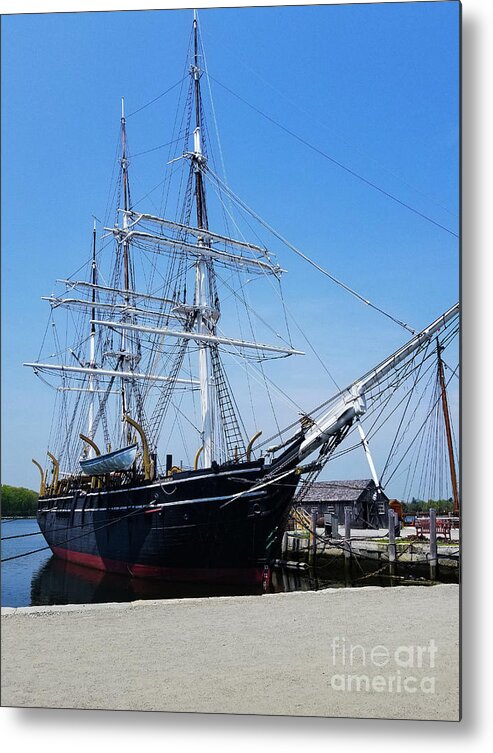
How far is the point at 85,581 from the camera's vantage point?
8898mm

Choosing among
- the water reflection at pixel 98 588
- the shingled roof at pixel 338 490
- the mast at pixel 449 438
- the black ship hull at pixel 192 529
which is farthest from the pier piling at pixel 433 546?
the water reflection at pixel 98 588

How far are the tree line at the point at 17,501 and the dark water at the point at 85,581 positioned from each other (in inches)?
3.4

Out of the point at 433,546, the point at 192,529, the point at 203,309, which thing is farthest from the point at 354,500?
the point at 203,309

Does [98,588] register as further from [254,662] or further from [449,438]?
[449,438]

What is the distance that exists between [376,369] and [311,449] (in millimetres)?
1885

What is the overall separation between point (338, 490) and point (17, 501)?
354 centimetres

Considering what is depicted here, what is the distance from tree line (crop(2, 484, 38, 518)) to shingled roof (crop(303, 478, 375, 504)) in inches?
121

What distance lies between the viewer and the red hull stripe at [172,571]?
9.48 meters

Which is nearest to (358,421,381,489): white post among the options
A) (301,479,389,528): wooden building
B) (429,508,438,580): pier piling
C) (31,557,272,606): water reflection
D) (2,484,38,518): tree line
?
(301,479,389,528): wooden building

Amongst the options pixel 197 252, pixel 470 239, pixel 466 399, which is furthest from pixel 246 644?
pixel 197 252

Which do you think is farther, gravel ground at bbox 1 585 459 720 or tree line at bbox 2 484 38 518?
tree line at bbox 2 484 38 518

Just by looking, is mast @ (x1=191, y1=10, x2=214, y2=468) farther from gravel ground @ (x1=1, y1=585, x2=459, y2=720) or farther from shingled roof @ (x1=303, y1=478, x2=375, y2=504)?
gravel ground @ (x1=1, y1=585, x2=459, y2=720)

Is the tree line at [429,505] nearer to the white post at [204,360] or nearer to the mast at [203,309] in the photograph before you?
the mast at [203,309]

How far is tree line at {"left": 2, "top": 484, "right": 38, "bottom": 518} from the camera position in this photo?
6.29m
